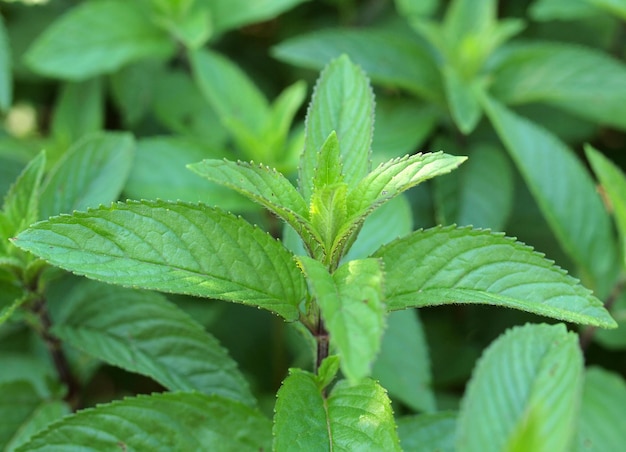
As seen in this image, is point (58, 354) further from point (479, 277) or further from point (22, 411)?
point (479, 277)

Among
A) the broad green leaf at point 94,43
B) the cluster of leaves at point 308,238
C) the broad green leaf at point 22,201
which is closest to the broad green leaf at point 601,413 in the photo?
the cluster of leaves at point 308,238

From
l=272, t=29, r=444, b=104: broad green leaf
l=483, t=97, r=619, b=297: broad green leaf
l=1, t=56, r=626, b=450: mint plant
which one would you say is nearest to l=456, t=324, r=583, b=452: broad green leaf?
l=1, t=56, r=626, b=450: mint plant

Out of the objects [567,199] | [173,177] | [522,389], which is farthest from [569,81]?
[522,389]

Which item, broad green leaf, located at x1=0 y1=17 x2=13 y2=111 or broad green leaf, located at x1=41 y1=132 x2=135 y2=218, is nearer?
broad green leaf, located at x1=41 y1=132 x2=135 y2=218

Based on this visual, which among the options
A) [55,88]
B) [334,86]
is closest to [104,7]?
[55,88]

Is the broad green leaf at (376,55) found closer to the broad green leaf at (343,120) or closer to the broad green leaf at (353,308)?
the broad green leaf at (343,120)

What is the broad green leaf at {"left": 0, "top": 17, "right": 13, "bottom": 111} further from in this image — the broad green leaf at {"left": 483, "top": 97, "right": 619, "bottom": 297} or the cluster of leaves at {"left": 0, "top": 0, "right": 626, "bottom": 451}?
the broad green leaf at {"left": 483, "top": 97, "right": 619, "bottom": 297}
